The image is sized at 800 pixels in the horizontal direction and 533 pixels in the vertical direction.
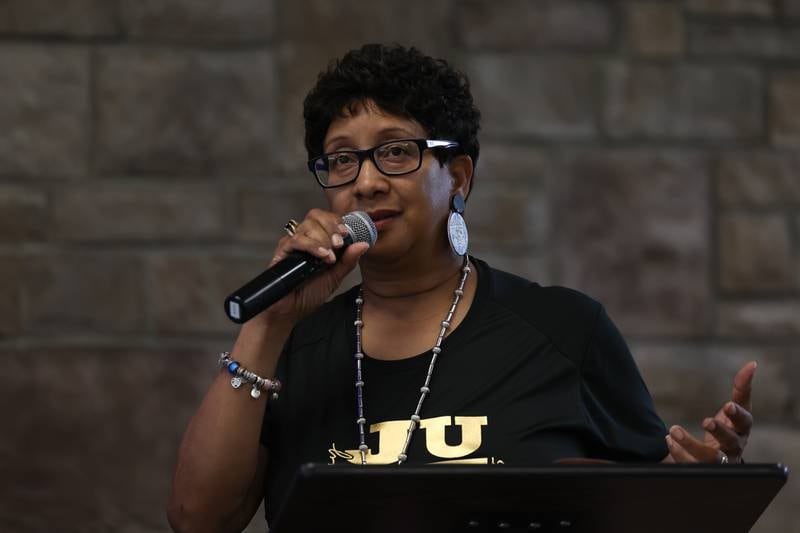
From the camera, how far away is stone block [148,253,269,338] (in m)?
3.10

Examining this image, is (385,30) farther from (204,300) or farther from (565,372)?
(565,372)

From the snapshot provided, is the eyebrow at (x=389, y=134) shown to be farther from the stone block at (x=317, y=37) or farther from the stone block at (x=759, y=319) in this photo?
the stone block at (x=759, y=319)

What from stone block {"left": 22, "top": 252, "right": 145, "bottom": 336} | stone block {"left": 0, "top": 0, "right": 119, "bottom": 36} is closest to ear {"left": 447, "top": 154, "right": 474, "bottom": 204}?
stone block {"left": 22, "top": 252, "right": 145, "bottom": 336}

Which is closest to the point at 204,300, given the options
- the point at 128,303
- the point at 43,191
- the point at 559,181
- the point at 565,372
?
the point at 128,303

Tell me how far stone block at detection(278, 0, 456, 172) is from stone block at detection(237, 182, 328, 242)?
0.07 meters

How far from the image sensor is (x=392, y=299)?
2.05 metres

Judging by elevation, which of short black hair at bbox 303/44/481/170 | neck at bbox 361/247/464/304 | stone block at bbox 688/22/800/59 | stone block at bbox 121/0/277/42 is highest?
stone block at bbox 121/0/277/42

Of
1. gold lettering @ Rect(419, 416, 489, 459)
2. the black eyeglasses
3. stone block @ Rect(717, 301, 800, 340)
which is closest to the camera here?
gold lettering @ Rect(419, 416, 489, 459)

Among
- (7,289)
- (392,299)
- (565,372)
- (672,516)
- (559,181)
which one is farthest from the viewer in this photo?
(559,181)

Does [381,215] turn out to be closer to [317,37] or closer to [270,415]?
[270,415]

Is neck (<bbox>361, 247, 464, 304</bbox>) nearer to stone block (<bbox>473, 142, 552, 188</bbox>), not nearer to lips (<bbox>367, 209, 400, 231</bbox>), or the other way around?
lips (<bbox>367, 209, 400, 231</bbox>)

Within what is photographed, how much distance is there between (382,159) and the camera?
193 cm

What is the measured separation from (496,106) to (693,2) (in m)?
0.62

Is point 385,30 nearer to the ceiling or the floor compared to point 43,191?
nearer to the ceiling
